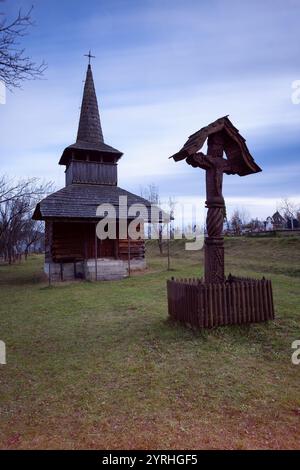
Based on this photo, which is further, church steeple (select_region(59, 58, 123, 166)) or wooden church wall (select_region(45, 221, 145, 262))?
church steeple (select_region(59, 58, 123, 166))

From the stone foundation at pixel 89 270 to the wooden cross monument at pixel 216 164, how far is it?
1195 centimetres

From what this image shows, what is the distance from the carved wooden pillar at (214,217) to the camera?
7891 mm

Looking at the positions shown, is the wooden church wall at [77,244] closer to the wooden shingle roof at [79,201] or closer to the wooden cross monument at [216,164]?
the wooden shingle roof at [79,201]

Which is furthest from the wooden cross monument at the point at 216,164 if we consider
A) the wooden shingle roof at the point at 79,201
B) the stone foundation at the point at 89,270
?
the stone foundation at the point at 89,270

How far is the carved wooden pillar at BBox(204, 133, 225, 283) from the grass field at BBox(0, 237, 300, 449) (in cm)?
140

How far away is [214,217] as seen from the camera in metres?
8.01

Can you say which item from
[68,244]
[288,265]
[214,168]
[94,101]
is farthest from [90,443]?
[94,101]

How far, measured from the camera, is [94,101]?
25.6 m

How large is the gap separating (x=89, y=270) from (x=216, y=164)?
12.7 metres

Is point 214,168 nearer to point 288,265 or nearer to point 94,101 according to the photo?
point 288,265

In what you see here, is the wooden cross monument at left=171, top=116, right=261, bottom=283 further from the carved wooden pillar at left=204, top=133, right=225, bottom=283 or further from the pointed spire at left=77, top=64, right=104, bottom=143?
the pointed spire at left=77, top=64, right=104, bottom=143

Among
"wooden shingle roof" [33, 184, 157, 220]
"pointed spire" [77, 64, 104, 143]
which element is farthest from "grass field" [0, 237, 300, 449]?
"pointed spire" [77, 64, 104, 143]

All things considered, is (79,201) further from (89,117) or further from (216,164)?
(216,164)

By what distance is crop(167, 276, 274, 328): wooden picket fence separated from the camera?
739 cm
